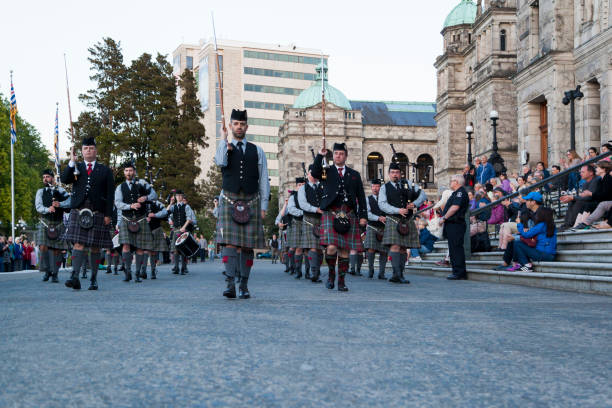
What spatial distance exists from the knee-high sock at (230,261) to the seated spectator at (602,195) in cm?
799

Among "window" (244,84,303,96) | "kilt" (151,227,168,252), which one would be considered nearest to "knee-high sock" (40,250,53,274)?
"kilt" (151,227,168,252)

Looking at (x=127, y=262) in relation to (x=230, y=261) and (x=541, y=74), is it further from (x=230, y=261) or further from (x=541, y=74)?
(x=541, y=74)

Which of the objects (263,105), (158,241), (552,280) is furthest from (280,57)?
(552,280)

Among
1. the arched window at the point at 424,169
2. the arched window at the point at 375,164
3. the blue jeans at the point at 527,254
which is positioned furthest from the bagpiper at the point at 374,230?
the arched window at the point at 424,169

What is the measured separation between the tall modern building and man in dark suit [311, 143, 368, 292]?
10827cm

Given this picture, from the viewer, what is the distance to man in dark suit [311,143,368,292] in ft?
35.0

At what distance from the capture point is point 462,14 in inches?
2416

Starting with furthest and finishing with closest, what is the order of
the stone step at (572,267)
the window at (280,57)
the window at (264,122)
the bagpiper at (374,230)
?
the window at (280,57)
the window at (264,122)
the bagpiper at (374,230)
the stone step at (572,267)

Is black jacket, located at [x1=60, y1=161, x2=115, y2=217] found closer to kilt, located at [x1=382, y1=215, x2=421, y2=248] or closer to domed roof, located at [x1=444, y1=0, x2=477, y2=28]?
kilt, located at [x1=382, y1=215, x2=421, y2=248]

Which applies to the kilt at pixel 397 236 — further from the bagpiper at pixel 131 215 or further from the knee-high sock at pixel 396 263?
the bagpiper at pixel 131 215

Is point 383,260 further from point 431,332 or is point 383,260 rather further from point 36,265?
point 36,265

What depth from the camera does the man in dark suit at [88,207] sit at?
35.3 ft

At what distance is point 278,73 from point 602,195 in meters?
115

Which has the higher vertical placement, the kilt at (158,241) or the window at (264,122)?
the window at (264,122)
